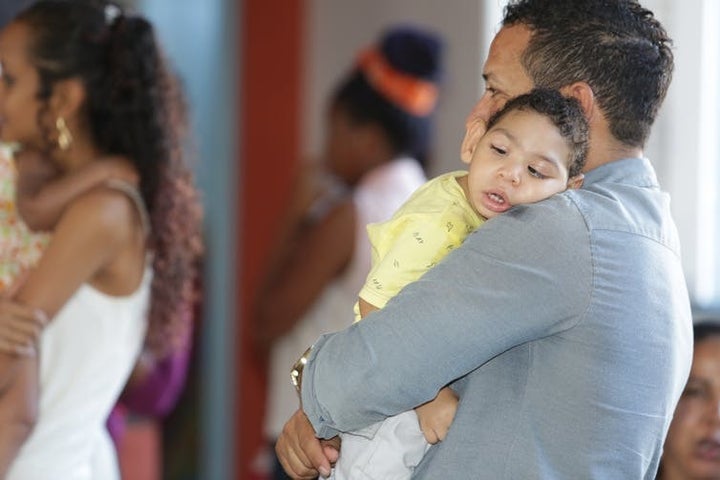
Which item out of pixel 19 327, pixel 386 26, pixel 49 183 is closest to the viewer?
pixel 19 327

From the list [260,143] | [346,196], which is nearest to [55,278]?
[346,196]

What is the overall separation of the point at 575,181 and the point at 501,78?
17 centimetres

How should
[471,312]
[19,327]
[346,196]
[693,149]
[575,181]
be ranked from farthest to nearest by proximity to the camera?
[693,149]
[346,196]
[19,327]
[575,181]
[471,312]

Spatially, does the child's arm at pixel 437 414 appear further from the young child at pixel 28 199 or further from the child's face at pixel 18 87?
the child's face at pixel 18 87

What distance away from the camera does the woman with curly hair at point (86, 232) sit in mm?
2102

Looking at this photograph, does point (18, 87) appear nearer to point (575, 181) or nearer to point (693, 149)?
point (575, 181)

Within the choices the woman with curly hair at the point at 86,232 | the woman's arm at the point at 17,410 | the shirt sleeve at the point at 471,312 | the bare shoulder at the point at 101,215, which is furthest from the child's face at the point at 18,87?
the shirt sleeve at the point at 471,312

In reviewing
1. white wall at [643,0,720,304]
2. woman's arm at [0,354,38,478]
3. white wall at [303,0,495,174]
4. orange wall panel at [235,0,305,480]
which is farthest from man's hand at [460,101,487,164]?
orange wall panel at [235,0,305,480]

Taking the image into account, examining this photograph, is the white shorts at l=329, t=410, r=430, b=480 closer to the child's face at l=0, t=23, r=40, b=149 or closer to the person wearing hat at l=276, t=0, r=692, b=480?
the person wearing hat at l=276, t=0, r=692, b=480

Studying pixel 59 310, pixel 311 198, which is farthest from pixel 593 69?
pixel 311 198

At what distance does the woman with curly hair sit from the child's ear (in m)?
0.89

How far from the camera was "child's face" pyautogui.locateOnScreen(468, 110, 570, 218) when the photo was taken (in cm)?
153

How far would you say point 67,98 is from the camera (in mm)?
2236

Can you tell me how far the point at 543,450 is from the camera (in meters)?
1.51
